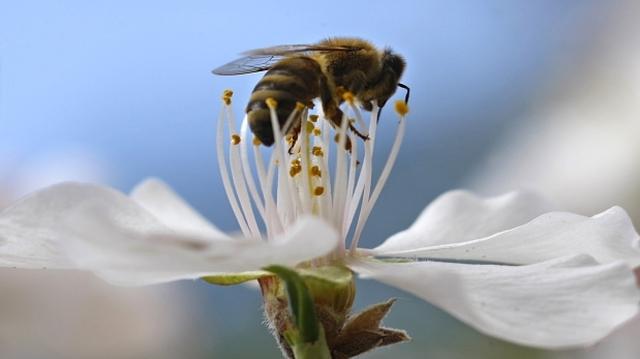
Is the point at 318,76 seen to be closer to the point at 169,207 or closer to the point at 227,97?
the point at 227,97

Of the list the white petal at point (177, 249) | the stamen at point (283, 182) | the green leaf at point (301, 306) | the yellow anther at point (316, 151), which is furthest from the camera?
the yellow anther at point (316, 151)

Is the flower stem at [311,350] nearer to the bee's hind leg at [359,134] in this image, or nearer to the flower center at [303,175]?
the flower center at [303,175]

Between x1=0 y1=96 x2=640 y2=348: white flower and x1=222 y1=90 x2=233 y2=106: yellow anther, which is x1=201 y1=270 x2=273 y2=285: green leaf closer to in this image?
x1=0 y1=96 x2=640 y2=348: white flower

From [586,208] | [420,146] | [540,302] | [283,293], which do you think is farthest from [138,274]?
[420,146]

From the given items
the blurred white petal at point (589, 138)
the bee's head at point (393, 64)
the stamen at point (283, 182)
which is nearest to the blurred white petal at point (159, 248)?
the stamen at point (283, 182)

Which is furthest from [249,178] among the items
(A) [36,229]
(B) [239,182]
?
(A) [36,229]

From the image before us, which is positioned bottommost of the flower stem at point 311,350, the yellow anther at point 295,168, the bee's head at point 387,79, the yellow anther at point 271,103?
the flower stem at point 311,350

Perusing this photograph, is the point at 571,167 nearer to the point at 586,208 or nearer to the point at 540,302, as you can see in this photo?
the point at 586,208
